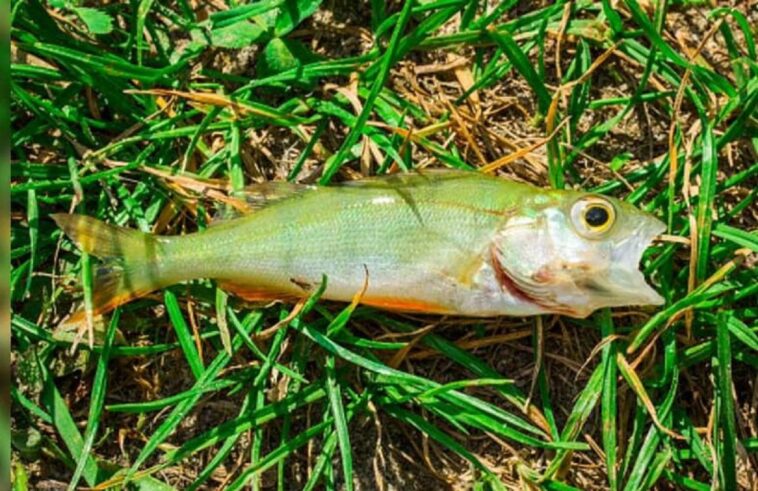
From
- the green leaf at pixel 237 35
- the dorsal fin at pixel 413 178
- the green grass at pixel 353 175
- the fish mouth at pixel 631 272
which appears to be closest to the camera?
the fish mouth at pixel 631 272

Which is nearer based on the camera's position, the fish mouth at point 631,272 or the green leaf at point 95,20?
the fish mouth at point 631,272

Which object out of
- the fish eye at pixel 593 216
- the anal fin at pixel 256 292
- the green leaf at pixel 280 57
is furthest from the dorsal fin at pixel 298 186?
the green leaf at pixel 280 57

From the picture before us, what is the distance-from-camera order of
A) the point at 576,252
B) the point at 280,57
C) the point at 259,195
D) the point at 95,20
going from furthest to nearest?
the point at 280,57
the point at 95,20
the point at 259,195
the point at 576,252

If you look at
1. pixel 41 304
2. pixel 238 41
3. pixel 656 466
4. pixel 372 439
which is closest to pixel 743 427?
pixel 656 466

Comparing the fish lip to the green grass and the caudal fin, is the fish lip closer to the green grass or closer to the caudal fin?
the green grass

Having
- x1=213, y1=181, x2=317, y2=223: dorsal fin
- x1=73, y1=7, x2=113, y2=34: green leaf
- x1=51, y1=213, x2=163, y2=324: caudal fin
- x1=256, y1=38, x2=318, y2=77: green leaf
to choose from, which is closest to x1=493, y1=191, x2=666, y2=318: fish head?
x1=213, y1=181, x2=317, y2=223: dorsal fin

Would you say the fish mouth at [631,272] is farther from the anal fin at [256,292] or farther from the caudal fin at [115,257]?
the caudal fin at [115,257]

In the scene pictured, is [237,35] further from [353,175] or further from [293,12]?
[353,175]

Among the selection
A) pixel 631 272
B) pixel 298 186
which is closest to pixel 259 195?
pixel 298 186
